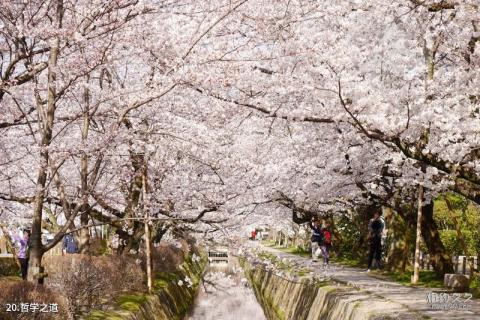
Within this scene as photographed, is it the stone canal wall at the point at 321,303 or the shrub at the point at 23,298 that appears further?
the stone canal wall at the point at 321,303

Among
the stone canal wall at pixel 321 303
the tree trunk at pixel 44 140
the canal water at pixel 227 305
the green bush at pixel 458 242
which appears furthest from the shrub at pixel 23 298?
the green bush at pixel 458 242

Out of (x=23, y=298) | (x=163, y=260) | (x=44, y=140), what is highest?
(x=44, y=140)

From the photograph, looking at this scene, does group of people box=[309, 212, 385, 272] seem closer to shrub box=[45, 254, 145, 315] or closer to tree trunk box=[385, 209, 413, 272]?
tree trunk box=[385, 209, 413, 272]

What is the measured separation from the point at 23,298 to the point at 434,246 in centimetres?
1218

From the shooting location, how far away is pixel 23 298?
8820 millimetres

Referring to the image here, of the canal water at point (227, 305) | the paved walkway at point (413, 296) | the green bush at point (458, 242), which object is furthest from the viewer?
the canal water at point (227, 305)

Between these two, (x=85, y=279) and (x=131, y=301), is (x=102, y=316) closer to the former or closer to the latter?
(x=85, y=279)

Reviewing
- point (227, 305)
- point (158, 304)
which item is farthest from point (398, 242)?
point (227, 305)

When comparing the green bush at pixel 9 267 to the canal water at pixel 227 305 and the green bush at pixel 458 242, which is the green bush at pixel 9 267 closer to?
the canal water at pixel 227 305

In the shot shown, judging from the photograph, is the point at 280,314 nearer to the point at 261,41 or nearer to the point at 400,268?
the point at 400,268

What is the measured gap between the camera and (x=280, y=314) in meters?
23.4

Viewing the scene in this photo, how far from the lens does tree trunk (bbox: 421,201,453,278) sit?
17.3 m

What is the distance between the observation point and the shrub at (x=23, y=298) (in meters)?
8.57

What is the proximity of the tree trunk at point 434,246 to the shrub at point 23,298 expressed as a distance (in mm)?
11378
